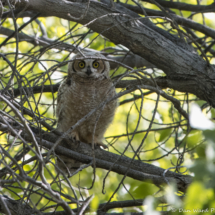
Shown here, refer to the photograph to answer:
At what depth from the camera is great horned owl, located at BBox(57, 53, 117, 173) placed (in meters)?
3.44

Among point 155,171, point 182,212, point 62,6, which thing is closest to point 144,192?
point 182,212

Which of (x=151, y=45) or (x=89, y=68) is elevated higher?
(x=89, y=68)

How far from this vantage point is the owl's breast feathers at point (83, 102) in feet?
11.3

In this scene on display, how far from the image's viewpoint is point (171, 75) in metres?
2.58

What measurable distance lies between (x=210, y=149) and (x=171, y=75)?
68.1 inches

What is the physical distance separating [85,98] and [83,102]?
0.19 feet

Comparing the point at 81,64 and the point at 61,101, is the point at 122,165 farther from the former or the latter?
the point at 81,64

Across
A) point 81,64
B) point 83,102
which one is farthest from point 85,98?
point 81,64

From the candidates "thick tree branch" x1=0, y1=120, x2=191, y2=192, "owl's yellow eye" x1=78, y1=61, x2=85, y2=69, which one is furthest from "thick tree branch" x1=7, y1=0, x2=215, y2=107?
"owl's yellow eye" x1=78, y1=61, x2=85, y2=69

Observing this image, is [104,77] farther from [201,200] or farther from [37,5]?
[201,200]

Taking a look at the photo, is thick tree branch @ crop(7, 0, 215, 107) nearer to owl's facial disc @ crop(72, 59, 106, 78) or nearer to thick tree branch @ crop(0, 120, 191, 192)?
Result: thick tree branch @ crop(0, 120, 191, 192)

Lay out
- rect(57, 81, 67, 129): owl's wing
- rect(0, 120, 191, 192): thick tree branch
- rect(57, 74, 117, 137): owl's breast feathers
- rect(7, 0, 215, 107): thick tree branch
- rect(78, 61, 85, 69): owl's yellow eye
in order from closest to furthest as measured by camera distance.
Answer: rect(0, 120, 191, 192): thick tree branch, rect(7, 0, 215, 107): thick tree branch, rect(57, 74, 117, 137): owl's breast feathers, rect(57, 81, 67, 129): owl's wing, rect(78, 61, 85, 69): owl's yellow eye

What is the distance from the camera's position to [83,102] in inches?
134

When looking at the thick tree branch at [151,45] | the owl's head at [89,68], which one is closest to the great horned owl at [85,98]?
the owl's head at [89,68]
